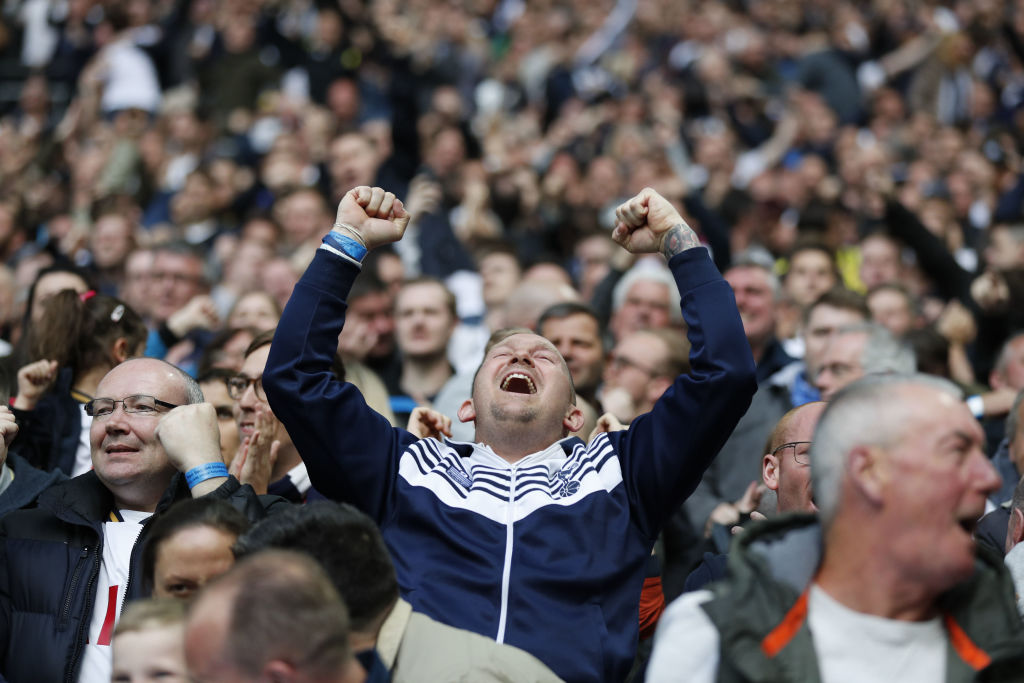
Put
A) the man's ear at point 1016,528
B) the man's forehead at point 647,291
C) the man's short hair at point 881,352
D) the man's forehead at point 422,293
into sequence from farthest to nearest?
the man's forehead at point 647,291, the man's forehead at point 422,293, the man's short hair at point 881,352, the man's ear at point 1016,528

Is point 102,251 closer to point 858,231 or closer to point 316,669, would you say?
point 858,231

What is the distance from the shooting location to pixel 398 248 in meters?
9.63

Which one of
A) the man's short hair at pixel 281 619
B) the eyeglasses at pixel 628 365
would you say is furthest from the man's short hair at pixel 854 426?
the eyeglasses at pixel 628 365

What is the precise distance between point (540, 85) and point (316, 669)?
12808mm

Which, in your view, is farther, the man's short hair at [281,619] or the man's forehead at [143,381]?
the man's forehead at [143,381]


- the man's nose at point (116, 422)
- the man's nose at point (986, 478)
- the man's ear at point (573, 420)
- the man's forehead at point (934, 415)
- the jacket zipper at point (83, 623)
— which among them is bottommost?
the jacket zipper at point (83, 623)

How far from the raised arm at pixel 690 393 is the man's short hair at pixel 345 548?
1.14 meters

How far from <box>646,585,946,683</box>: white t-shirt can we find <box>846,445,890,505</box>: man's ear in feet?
0.84

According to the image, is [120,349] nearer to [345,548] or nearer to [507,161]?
[345,548]

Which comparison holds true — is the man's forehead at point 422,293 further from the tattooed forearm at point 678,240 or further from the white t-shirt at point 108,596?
the tattooed forearm at point 678,240

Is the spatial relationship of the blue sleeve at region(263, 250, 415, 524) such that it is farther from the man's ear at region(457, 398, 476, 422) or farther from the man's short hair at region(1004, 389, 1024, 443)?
the man's short hair at region(1004, 389, 1024, 443)

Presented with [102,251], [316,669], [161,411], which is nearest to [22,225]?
[102,251]

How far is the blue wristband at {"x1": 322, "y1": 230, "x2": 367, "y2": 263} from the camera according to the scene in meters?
3.85

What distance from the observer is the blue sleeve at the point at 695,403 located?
3705mm
